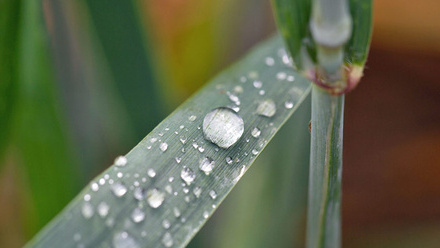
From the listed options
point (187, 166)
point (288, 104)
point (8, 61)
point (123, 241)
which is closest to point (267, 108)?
point (288, 104)

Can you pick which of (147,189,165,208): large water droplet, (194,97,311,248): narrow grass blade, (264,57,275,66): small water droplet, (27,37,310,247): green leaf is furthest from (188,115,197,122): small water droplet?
(194,97,311,248): narrow grass blade

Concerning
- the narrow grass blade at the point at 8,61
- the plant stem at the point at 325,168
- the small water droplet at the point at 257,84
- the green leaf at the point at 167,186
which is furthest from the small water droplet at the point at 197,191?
the narrow grass blade at the point at 8,61

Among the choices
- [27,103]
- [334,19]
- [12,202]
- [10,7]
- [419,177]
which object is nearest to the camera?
[334,19]

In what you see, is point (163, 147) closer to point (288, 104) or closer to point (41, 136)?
point (288, 104)

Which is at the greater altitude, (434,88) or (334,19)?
(434,88)

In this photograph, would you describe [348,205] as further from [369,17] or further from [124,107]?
[369,17]

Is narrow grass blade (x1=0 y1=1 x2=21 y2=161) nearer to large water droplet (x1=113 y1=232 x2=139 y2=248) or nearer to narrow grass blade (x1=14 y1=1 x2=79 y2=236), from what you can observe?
narrow grass blade (x1=14 y1=1 x2=79 y2=236)

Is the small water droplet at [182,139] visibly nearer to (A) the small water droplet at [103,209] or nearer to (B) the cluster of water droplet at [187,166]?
(B) the cluster of water droplet at [187,166]

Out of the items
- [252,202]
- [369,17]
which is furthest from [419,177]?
[369,17]
